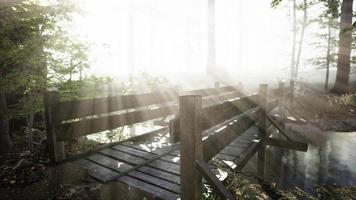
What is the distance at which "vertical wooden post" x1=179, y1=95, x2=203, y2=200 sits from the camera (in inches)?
113

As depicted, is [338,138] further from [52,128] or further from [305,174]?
[52,128]

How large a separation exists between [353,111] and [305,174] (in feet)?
32.9

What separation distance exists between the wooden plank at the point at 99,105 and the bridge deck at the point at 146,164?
45.3 inches

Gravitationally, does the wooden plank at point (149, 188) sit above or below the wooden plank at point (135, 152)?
below

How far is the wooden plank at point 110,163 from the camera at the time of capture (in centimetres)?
Answer: 488

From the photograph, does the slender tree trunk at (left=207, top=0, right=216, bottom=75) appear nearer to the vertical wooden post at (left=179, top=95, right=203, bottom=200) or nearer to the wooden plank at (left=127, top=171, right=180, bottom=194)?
the wooden plank at (left=127, top=171, right=180, bottom=194)

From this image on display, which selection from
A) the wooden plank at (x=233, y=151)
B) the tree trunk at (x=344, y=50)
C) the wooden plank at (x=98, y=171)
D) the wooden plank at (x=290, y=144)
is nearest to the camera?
the wooden plank at (x=98, y=171)

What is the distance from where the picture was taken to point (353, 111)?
15.6 meters

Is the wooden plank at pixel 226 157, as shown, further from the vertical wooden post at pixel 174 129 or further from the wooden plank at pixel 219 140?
the vertical wooden post at pixel 174 129

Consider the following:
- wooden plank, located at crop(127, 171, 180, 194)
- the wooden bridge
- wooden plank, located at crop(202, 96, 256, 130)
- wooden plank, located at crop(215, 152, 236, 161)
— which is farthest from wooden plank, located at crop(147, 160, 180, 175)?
wooden plank, located at crop(202, 96, 256, 130)

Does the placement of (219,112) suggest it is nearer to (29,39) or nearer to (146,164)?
(146,164)

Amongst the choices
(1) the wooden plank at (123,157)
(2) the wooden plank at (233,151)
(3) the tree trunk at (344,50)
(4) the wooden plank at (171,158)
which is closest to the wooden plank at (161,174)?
(1) the wooden plank at (123,157)

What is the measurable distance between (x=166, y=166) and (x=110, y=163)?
4.01 feet

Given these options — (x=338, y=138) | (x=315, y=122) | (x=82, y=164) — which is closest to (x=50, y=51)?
(x=82, y=164)
